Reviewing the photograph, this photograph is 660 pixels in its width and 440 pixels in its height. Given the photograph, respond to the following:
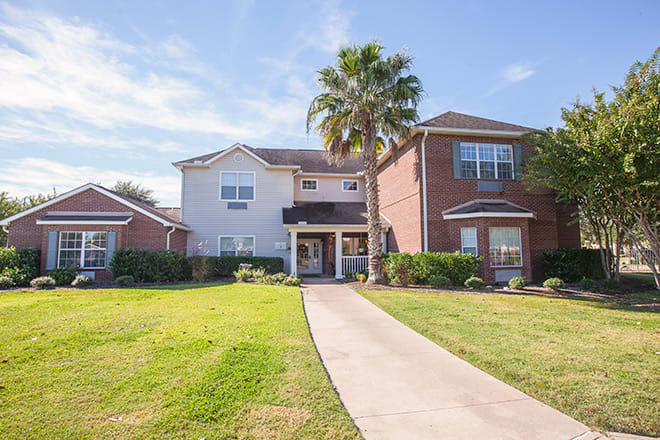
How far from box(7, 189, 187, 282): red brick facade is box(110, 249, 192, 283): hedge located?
3.66 ft

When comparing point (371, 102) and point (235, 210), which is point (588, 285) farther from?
point (235, 210)

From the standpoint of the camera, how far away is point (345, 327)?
24.3ft

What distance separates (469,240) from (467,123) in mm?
5738

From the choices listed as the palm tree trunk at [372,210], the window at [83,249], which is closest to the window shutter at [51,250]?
the window at [83,249]

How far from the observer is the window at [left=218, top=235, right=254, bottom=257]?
1916 cm

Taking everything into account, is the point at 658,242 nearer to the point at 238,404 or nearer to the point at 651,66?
the point at 651,66

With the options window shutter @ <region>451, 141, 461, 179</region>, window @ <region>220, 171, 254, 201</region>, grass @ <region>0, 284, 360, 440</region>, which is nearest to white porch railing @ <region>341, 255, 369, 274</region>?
window shutter @ <region>451, 141, 461, 179</region>

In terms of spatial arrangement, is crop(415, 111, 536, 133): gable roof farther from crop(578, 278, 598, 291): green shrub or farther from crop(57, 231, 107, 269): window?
crop(57, 231, 107, 269): window

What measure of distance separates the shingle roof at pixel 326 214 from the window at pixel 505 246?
643 centimetres

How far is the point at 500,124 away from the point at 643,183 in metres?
7.76

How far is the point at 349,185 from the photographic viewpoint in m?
22.1

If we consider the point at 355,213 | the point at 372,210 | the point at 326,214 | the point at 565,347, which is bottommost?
the point at 565,347

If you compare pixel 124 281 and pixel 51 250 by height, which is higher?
pixel 51 250

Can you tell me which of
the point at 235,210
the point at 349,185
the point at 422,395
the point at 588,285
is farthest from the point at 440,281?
the point at 235,210
